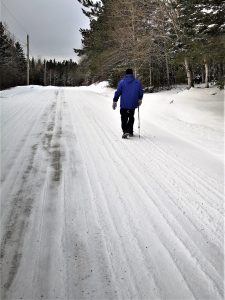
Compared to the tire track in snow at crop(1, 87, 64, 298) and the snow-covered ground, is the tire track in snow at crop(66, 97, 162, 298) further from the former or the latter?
the tire track in snow at crop(1, 87, 64, 298)

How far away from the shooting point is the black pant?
958 cm

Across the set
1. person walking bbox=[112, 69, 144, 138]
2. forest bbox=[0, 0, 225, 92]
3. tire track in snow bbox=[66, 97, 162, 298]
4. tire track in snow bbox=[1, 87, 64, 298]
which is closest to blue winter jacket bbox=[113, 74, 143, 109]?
person walking bbox=[112, 69, 144, 138]

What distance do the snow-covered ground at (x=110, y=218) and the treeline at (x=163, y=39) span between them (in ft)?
13.9

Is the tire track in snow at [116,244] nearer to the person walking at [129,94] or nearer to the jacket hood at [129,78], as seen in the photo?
the person walking at [129,94]

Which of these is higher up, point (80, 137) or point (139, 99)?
point (139, 99)

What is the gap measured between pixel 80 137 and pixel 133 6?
56.9ft

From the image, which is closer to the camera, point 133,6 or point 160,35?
point 160,35

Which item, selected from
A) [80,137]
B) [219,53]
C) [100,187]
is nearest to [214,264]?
[100,187]

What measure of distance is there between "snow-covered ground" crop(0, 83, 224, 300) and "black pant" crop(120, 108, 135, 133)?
56cm

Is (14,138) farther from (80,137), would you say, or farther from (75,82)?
(75,82)

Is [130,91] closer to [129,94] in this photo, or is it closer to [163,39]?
[129,94]

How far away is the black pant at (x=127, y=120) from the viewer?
958cm

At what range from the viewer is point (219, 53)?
10.1 meters

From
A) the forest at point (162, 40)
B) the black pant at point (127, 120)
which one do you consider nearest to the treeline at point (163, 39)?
the forest at point (162, 40)
